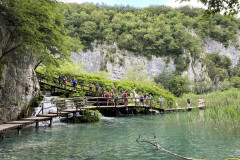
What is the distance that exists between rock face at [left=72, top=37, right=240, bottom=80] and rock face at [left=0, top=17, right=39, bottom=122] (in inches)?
1762

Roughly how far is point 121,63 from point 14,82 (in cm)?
4927

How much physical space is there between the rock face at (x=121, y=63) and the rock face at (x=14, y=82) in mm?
44766

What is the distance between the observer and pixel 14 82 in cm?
1258

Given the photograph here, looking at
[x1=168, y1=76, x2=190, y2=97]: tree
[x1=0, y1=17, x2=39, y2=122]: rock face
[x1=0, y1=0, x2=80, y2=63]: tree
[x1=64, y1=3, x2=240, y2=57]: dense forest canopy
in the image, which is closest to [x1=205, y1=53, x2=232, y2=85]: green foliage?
[x1=64, y1=3, x2=240, y2=57]: dense forest canopy

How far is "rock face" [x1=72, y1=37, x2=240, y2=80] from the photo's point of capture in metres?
60.2

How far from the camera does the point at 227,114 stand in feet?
33.4

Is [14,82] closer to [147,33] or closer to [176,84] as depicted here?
[176,84]

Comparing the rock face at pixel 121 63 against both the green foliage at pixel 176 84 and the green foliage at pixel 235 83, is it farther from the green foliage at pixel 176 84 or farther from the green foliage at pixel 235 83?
the green foliage at pixel 235 83

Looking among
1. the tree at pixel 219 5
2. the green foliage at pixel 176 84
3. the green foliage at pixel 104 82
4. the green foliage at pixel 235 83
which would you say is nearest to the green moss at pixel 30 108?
the green foliage at pixel 104 82

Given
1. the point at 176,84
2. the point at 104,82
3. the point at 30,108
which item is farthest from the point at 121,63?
the point at 30,108

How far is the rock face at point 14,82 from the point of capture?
11.6m

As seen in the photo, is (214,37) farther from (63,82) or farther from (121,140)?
(121,140)

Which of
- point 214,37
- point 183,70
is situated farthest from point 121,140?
point 214,37

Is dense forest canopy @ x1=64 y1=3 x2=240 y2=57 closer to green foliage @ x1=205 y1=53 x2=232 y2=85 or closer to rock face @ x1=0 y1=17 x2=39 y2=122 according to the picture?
green foliage @ x1=205 y1=53 x2=232 y2=85
